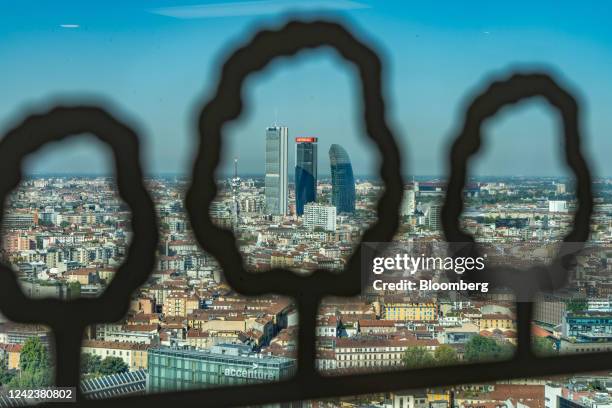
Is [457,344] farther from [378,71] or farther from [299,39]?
[299,39]

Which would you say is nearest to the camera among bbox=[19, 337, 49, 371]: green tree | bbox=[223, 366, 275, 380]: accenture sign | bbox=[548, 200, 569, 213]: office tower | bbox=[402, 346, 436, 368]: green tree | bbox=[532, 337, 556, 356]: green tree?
bbox=[19, 337, 49, 371]: green tree

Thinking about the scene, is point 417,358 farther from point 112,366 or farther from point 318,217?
point 112,366

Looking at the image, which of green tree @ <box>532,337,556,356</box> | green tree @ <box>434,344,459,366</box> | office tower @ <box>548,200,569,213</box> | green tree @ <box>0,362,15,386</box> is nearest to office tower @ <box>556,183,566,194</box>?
office tower @ <box>548,200,569,213</box>

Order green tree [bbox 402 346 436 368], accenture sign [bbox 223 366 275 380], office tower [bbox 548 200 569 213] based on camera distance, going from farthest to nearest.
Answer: office tower [bbox 548 200 569 213], green tree [bbox 402 346 436 368], accenture sign [bbox 223 366 275 380]

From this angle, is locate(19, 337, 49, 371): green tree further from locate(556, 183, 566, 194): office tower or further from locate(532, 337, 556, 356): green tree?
locate(556, 183, 566, 194): office tower

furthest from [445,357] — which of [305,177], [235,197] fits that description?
[235,197]

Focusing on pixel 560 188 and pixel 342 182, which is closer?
pixel 342 182

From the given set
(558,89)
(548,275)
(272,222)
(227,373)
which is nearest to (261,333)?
(227,373)
